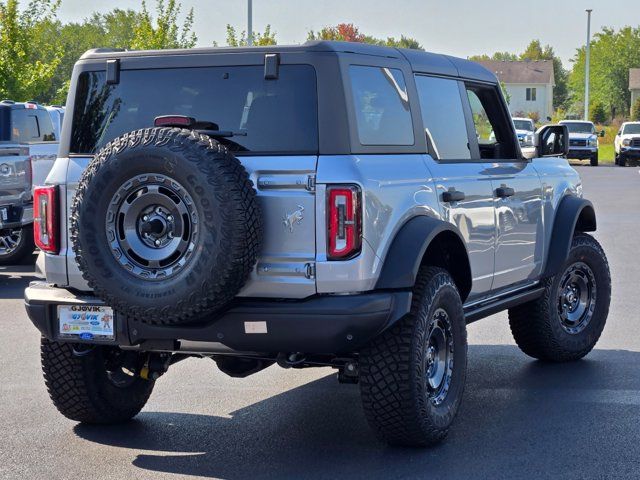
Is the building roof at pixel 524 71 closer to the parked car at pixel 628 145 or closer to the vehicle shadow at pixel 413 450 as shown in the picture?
the parked car at pixel 628 145

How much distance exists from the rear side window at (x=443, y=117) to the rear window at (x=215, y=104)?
104 cm

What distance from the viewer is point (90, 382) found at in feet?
21.5

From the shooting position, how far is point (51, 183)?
624cm

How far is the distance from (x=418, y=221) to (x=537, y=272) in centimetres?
219

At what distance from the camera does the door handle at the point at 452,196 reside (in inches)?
258

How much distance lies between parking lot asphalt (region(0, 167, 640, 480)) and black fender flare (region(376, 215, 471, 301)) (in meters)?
0.89

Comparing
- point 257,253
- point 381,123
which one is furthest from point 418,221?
point 257,253

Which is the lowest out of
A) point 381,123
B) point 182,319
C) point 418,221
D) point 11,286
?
point 11,286

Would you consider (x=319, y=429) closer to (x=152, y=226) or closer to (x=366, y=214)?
(x=366, y=214)

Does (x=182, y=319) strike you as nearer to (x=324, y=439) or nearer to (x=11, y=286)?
(x=324, y=439)

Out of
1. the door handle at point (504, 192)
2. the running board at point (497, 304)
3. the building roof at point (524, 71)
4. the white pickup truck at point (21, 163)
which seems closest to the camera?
the running board at point (497, 304)

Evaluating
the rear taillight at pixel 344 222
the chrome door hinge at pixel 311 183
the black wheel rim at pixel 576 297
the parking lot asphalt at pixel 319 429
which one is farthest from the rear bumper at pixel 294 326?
the black wheel rim at pixel 576 297

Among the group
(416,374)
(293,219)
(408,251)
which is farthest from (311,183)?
(416,374)

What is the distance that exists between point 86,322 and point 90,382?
2.10ft
